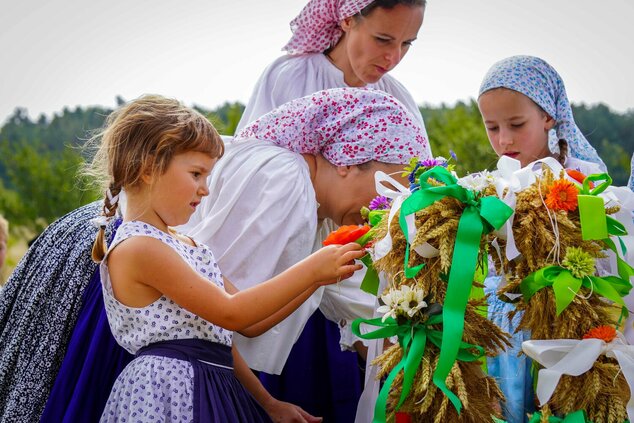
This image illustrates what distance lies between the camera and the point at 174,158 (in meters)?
2.79

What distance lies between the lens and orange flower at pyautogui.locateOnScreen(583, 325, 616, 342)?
84.7 inches

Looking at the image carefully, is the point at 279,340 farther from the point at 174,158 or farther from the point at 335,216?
the point at 174,158

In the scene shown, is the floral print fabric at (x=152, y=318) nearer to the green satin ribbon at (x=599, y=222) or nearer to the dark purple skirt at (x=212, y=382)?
the dark purple skirt at (x=212, y=382)

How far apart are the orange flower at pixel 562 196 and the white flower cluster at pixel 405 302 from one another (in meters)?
0.43

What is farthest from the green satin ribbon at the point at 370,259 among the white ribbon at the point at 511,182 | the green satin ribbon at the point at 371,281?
the white ribbon at the point at 511,182

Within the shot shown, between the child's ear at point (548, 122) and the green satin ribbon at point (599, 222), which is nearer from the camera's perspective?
the green satin ribbon at point (599, 222)

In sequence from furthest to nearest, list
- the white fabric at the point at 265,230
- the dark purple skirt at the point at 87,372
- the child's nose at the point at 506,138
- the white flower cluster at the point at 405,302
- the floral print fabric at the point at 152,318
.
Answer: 1. the child's nose at the point at 506,138
2. the white fabric at the point at 265,230
3. the dark purple skirt at the point at 87,372
4. the floral print fabric at the point at 152,318
5. the white flower cluster at the point at 405,302

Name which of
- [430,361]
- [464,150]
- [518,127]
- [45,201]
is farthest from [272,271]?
[45,201]

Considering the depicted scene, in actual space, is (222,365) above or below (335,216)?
below

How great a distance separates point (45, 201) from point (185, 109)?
16747mm

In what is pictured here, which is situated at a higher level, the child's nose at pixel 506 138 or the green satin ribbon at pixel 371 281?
the child's nose at pixel 506 138

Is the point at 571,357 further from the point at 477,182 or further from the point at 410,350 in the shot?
the point at 477,182

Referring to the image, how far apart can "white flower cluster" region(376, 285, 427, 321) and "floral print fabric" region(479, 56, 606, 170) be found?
2.02 meters

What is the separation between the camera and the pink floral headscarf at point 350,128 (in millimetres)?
3232
